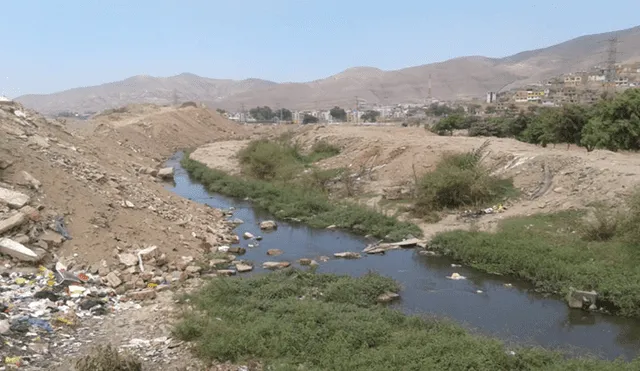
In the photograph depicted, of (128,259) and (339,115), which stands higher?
(128,259)

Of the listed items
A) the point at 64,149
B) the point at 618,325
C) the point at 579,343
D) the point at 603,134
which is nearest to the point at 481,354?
the point at 579,343

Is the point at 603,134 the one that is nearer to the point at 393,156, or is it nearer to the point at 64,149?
the point at 393,156

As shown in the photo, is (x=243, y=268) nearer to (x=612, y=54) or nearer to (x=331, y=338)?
(x=331, y=338)

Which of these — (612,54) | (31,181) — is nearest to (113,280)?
(31,181)

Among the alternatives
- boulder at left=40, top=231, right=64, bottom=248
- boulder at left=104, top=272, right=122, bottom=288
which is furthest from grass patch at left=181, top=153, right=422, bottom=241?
boulder at left=40, top=231, right=64, bottom=248

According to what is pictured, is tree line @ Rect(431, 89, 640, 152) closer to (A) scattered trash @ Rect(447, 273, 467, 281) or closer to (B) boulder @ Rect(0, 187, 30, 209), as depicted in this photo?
(A) scattered trash @ Rect(447, 273, 467, 281)

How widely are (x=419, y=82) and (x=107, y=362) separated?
164903 mm

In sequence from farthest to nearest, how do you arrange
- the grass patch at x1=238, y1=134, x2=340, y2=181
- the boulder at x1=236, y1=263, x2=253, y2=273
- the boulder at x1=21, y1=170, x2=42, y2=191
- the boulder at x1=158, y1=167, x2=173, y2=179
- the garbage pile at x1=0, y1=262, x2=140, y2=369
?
the boulder at x1=158, y1=167, x2=173, y2=179 → the grass patch at x1=238, y1=134, x2=340, y2=181 → the boulder at x1=236, y1=263, x2=253, y2=273 → the boulder at x1=21, y1=170, x2=42, y2=191 → the garbage pile at x1=0, y1=262, x2=140, y2=369

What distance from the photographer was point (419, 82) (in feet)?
540

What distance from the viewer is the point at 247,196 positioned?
23.4 meters

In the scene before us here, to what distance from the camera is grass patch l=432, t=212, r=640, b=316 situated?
11.1 meters

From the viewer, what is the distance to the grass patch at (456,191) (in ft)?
58.6

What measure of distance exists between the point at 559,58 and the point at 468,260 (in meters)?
176

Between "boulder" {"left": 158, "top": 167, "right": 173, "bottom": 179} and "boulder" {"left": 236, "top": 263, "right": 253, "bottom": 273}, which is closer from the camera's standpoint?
"boulder" {"left": 236, "top": 263, "right": 253, "bottom": 273}
